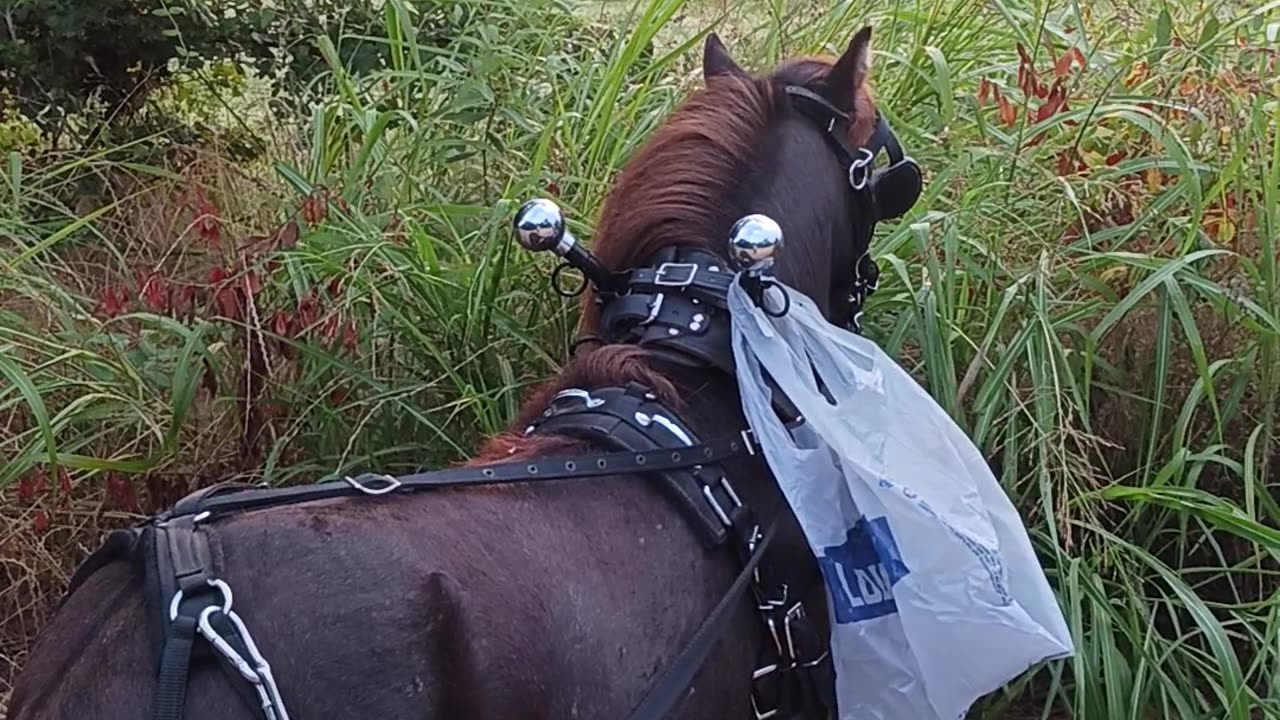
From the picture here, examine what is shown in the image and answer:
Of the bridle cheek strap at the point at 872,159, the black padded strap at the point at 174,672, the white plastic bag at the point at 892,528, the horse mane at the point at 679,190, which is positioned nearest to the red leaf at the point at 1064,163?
the bridle cheek strap at the point at 872,159

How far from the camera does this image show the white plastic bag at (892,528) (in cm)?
201

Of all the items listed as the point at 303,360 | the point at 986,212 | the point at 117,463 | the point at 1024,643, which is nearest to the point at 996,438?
the point at 986,212

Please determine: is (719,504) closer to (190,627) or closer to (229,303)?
(190,627)

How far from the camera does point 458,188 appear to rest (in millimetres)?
3670

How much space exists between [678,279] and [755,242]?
17 cm

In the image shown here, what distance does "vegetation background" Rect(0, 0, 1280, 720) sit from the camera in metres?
2.84

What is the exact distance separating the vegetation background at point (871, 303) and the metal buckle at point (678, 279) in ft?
2.69

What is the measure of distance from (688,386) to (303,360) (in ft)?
4.43

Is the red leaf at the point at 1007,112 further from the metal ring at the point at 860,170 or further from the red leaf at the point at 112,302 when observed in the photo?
the red leaf at the point at 112,302

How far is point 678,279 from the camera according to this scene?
2.22 m

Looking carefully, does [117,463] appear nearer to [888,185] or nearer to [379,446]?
[379,446]

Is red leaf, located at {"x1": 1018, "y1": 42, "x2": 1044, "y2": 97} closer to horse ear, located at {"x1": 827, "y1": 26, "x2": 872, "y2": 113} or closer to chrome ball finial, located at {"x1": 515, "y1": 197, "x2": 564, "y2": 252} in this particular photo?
horse ear, located at {"x1": 827, "y1": 26, "x2": 872, "y2": 113}

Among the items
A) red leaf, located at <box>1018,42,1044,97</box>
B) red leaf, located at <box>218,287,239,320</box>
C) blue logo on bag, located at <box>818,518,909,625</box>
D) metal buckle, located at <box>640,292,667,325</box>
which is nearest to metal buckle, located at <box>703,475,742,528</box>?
blue logo on bag, located at <box>818,518,909,625</box>

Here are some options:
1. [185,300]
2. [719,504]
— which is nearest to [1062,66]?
[719,504]
